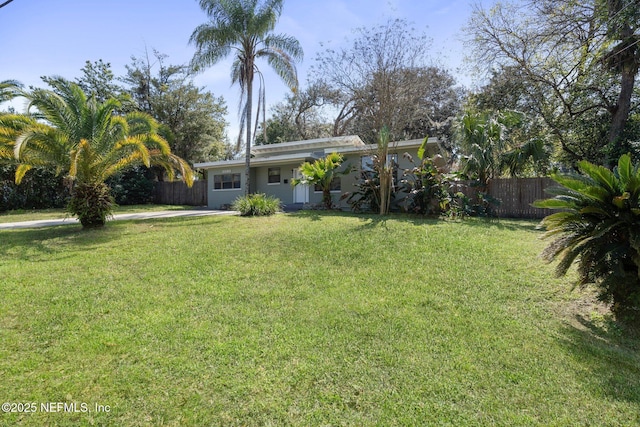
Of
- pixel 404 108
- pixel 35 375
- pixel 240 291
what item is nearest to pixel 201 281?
pixel 240 291

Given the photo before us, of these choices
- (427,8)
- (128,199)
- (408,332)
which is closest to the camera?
(408,332)

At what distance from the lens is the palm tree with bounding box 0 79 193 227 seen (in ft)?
28.7

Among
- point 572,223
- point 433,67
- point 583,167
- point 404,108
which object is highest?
point 433,67

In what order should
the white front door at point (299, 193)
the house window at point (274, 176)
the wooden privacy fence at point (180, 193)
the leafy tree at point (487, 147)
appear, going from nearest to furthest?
1. the leafy tree at point (487, 147)
2. the white front door at point (299, 193)
3. the house window at point (274, 176)
4. the wooden privacy fence at point (180, 193)

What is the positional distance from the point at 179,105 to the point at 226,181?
9443 millimetres

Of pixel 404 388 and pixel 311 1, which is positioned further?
pixel 311 1

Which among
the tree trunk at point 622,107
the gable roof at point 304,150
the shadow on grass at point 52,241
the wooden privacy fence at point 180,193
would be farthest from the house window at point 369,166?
the wooden privacy fence at point 180,193

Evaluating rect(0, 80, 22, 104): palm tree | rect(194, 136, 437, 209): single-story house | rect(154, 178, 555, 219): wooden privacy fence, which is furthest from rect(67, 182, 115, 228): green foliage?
rect(154, 178, 555, 219): wooden privacy fence

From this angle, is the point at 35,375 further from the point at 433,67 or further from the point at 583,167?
the point at 433,67

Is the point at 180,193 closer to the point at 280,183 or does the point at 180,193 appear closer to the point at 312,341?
the point at 280,183

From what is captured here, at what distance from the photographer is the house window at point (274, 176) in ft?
64.9

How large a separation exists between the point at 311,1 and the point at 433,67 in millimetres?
11190

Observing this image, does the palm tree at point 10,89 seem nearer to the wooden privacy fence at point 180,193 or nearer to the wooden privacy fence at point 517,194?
the wooden privacy fence at point 180,193

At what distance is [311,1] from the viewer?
10.0m
